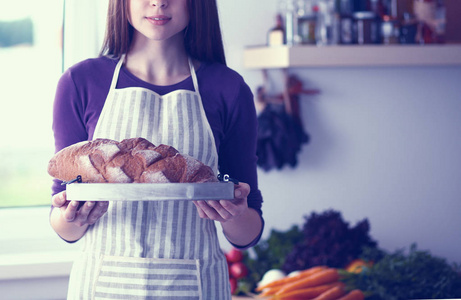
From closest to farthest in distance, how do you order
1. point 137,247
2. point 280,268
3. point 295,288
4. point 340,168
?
point 137,247
point 295,288
point 280,268
point 340,168

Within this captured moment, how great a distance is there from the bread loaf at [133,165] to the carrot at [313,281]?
46.8 inches

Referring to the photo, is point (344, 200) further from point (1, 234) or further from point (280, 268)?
point (1, 234)

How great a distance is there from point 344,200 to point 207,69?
1.60 m

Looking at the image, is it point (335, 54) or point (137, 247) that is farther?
point (335, 54)

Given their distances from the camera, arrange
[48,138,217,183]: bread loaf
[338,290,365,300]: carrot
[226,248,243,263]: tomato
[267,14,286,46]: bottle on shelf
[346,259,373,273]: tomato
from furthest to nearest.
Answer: [267,14,286,46]: bottle on shelf, [226,248,243,263]: tomato, [346,259,373,273]: tomato, [338,290,365,300]: carrot, [48,138,217,183]: bread loaf

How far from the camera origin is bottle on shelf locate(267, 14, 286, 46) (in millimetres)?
2363

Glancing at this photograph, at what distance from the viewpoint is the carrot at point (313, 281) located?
2016 millimetres

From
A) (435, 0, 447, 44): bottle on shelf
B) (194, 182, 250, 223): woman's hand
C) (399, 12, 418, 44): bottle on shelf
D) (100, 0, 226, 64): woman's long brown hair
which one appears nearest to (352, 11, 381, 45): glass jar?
(399, 12, 418, 44): bottle on shelf

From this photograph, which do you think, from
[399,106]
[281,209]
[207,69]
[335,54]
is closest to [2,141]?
[281,209]

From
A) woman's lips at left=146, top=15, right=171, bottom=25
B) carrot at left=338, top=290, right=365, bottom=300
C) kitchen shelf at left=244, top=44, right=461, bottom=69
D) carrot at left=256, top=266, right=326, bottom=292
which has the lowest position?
carrot at left=338, top=290, right=365, bottom=300

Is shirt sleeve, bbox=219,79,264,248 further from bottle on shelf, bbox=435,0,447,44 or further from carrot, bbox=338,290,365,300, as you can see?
bottle on shelf, bbox=435,0,447,44

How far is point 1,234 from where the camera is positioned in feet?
7.92

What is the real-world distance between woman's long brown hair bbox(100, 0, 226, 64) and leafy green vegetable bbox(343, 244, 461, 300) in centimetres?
115

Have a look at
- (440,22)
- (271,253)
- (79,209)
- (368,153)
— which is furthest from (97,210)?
(440,22)
